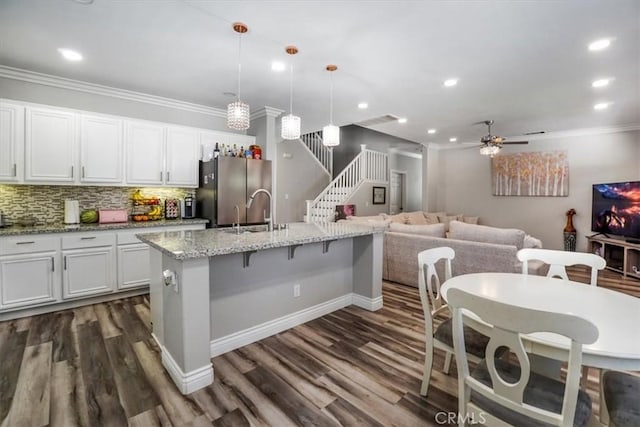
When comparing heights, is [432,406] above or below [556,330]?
below

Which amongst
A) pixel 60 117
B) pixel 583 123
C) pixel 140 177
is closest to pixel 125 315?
pixel 140 177

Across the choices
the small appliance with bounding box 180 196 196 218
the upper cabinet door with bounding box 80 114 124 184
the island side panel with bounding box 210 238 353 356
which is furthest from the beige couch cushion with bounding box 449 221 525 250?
the upper cabinet door with bounding box 80 114 124 184

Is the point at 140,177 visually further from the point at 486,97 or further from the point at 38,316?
the point at 486,97

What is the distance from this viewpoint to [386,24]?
2.39m

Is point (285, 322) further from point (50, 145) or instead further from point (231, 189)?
point (50, 145)

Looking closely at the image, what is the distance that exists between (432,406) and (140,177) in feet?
13.5

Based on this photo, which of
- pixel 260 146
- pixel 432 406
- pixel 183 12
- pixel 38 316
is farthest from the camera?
pixel 260 146

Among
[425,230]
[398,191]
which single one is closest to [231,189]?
[425,230]

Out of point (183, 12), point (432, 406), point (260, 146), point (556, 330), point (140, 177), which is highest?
point (183, 12)

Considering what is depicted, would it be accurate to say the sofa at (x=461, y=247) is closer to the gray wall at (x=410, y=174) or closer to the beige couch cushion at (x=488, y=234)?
the beige couch cushion at (x=488, y=234)

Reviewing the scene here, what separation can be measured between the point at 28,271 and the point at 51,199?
3.32 ft

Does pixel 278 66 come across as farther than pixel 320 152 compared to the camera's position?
No

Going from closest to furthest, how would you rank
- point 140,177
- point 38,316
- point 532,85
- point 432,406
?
point 432,406 → point 38,316 → point 532,85 → point 140,177

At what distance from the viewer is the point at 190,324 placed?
1.99 metres
